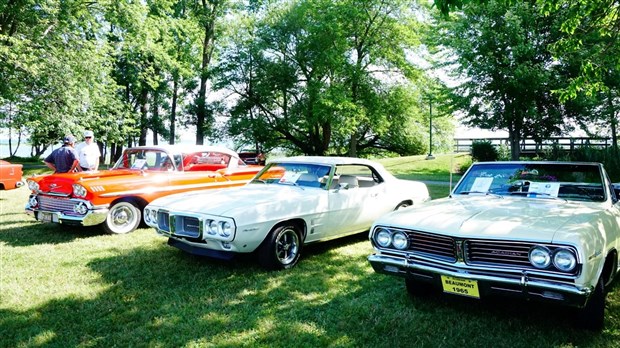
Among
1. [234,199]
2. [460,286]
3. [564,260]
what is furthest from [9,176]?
[564,260]

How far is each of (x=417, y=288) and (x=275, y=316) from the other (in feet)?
4.88

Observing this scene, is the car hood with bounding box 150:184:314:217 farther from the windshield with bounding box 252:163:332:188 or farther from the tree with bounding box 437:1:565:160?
the tree with bounding box 437:1:565:160

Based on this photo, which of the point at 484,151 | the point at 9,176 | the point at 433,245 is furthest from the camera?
the point at 484,151

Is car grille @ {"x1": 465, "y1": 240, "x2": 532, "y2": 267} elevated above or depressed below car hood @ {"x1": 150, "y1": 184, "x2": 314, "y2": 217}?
below

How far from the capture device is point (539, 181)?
4.87 meters

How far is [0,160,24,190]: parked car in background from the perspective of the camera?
12742 mm

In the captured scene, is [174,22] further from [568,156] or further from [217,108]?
[568,156]

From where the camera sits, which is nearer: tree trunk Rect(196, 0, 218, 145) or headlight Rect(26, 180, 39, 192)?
headlight Rect(26, 180, 39, 192)

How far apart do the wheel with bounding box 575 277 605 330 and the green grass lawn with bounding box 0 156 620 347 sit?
9 centimetres

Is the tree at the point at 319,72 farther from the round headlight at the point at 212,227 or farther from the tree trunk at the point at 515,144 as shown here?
the round headlight at the point at 212,227

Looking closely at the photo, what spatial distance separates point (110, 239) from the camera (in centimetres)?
701

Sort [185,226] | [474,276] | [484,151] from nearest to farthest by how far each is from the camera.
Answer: [474,276] < [185,226] < [484,151]

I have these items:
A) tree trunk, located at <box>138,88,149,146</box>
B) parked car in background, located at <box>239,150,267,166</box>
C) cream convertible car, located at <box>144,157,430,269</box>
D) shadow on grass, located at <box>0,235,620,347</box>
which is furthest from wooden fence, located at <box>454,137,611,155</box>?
tree trunk, located at <box>138,88,149,146</box>

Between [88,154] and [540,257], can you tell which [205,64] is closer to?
[88,154]
